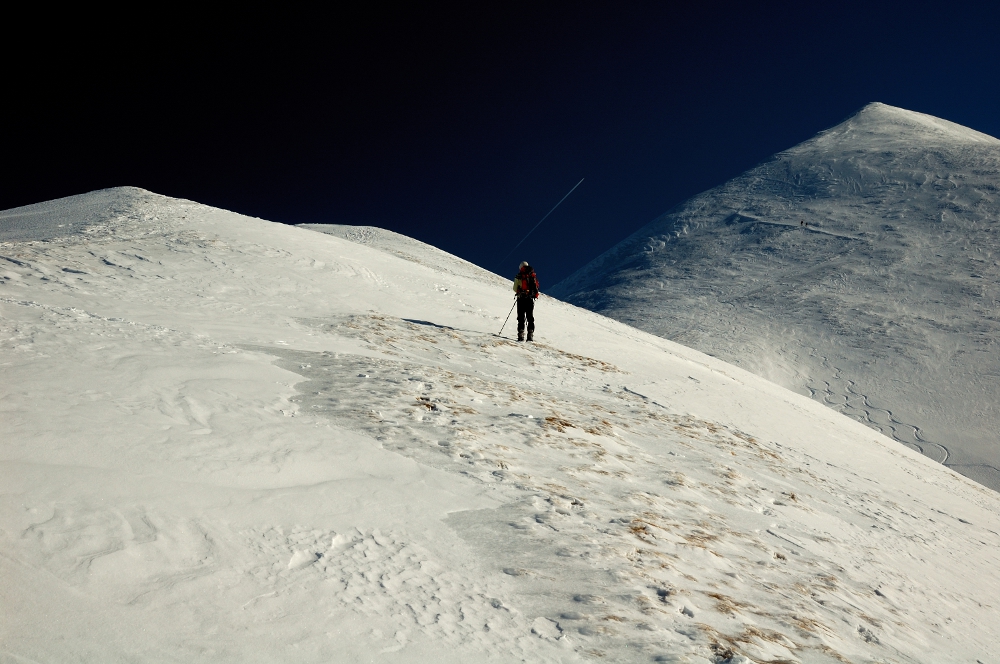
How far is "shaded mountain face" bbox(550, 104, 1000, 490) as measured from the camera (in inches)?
1446

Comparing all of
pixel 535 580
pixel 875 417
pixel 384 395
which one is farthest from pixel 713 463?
pixel 875 417

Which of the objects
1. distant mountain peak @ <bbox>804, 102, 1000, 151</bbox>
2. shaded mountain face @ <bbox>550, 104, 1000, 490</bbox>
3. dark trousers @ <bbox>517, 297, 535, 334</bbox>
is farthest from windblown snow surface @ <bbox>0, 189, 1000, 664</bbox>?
distant mountain peak @ <bbox>804, 102, 1000, 151</bbox>

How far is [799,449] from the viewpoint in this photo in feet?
43.2

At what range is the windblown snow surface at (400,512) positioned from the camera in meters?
4.09

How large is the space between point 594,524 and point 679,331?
42518 mm

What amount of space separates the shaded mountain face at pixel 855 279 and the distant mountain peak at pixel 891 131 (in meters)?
0.48

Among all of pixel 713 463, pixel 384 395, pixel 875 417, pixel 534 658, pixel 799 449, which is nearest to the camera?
pixel 534 658

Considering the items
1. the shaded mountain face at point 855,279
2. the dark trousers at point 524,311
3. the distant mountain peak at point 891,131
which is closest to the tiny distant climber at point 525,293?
the dark trousers at point 524,311

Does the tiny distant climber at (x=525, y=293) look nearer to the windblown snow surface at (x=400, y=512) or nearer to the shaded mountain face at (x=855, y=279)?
the windblown snow surface at (x=400, y=512)

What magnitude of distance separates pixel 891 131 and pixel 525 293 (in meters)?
88.4

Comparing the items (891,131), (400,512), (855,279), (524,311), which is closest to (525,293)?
(524,311)

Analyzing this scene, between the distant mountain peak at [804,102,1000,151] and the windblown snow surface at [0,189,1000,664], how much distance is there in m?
82.1

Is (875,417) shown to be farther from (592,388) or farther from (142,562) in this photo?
(142,562)

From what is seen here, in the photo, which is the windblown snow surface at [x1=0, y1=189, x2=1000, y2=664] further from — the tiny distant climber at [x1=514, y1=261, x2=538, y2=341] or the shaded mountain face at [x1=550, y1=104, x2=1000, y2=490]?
the shaded mountain face at [x1=550, y1=104, x2=1000, y2=490]
